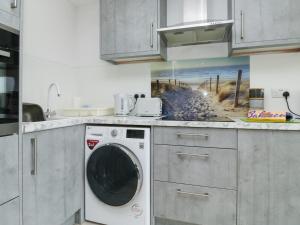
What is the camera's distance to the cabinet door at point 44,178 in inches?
50.3

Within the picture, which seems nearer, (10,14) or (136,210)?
(10,14)

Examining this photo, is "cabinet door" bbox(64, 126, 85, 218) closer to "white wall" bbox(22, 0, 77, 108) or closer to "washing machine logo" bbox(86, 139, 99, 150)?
"washing machine logo" bbox(86, 139, 99, 150)

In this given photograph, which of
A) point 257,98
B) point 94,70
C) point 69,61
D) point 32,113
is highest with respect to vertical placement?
point 69,61

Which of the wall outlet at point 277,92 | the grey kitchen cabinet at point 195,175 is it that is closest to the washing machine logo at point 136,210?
the grey kitchen cabinet at point 195,175

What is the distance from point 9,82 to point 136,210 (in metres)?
1.29

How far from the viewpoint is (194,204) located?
157 cm

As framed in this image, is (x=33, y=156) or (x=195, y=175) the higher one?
(x=33, y=156)

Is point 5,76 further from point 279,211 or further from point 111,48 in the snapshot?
point 279,211

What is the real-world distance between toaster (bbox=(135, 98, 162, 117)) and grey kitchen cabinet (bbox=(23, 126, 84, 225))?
62 centimetres

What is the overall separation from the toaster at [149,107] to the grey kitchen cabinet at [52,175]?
617mm

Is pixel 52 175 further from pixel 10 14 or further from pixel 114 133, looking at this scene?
pixel 10 14

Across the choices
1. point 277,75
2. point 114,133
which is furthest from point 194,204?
point 277,75

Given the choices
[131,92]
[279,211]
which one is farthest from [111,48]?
[279,211]

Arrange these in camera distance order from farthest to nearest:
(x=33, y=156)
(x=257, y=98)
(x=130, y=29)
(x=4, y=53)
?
(x=130, y=29)
(x=257, y=98)
(x=33, y=156)
(x=4, y=53)
